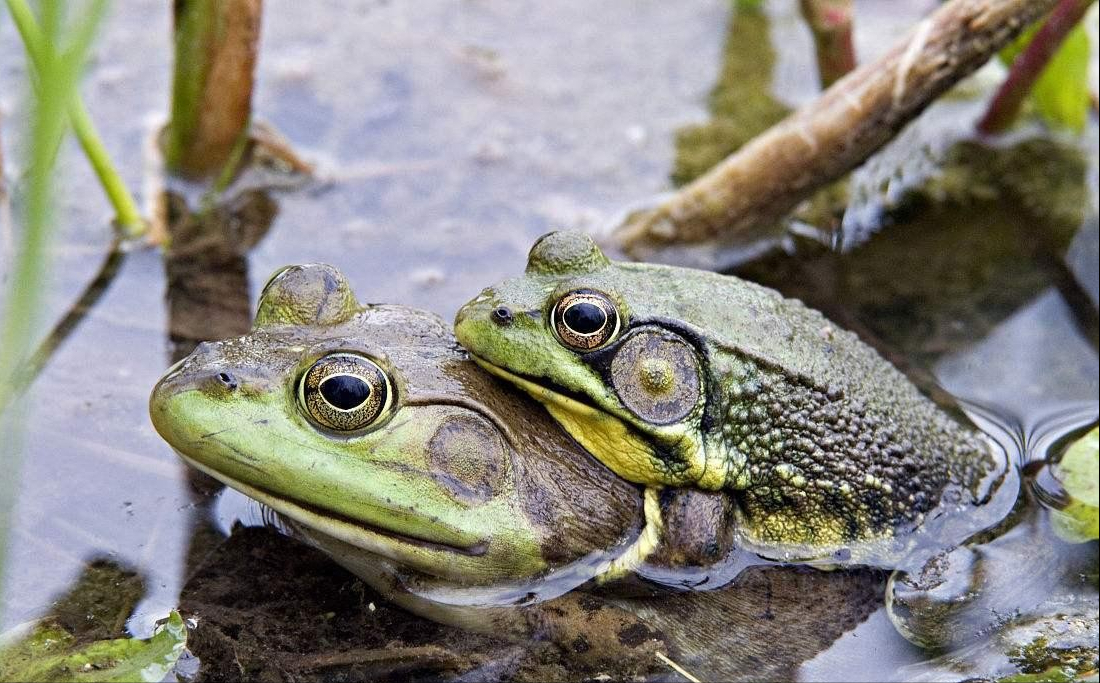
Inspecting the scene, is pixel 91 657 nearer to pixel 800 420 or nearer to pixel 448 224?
pixel 800 420

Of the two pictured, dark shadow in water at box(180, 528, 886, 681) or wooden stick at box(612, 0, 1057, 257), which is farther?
wooden stick at box(612, 0, 1057, 257)

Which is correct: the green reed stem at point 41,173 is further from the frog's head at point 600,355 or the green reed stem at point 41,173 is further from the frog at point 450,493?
the frog's head at point 600,355

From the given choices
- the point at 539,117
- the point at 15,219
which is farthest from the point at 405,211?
the point at 15,219

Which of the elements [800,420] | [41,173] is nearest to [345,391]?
[41,173]

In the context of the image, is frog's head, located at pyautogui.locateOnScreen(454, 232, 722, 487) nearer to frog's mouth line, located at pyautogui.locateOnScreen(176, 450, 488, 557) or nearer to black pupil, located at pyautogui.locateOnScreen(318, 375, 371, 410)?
black pupil, located at pyautogui.locateOnScreen(318, 375, 371, 410)

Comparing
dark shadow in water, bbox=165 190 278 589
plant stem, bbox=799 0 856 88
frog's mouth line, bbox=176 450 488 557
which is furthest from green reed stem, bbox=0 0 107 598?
plant stem, bbox=799 0 856 88

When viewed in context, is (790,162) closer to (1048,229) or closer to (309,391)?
(1048,229)
